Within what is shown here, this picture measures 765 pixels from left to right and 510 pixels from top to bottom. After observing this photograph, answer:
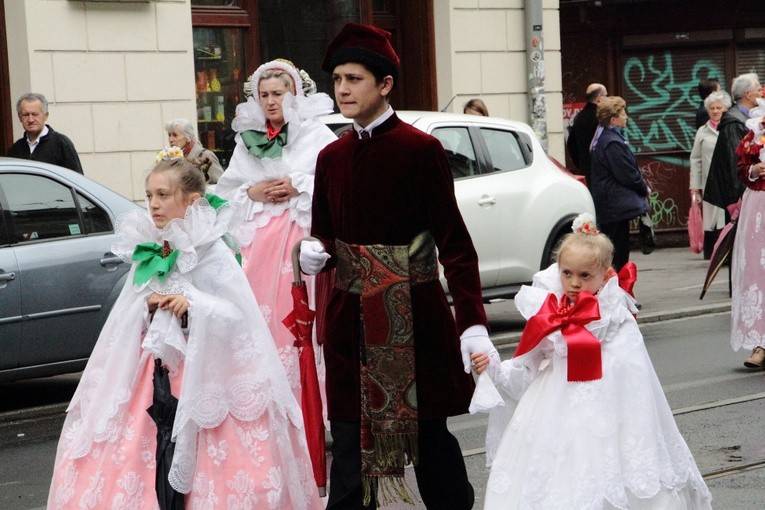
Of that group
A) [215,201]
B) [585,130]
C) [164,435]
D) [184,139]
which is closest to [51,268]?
[184,139]

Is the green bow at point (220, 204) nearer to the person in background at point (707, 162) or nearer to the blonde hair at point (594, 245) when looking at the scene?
the blonde hair at point (594, 245)

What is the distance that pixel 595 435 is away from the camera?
17.0 feet

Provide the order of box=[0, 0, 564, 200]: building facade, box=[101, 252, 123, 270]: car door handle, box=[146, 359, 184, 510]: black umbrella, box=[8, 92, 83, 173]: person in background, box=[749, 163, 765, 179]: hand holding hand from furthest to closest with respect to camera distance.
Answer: box=[0, 0, 564, 200]: building facade, box=[8, 92, 83, 173]: person in background, box=[749, 163, 765, 179]: hand holding hand, box=[101, 252, 123, 270]: car door handle, box=[146, 359, 184, 510]: black umbrella

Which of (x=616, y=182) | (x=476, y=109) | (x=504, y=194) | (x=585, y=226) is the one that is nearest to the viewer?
(x=585, y=226)

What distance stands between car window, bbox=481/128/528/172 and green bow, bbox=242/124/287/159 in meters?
4.65

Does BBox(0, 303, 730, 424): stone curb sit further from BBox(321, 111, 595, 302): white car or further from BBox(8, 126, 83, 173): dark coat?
BBox(8, 126, 83, 173): dark coat

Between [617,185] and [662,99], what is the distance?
7555 mm

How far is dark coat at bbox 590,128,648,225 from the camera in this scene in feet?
44.9

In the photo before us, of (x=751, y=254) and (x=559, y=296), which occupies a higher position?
(x=559, y=296)

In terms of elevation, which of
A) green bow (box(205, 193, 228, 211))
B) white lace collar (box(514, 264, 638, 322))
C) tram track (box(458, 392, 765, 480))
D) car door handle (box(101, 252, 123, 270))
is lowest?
tram track (box(458, 392, 765, 480))

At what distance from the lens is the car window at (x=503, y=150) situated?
12258mm

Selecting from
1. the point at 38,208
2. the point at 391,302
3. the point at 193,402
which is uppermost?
the point at 38,208

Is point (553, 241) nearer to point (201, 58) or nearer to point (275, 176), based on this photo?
point (201, 58)

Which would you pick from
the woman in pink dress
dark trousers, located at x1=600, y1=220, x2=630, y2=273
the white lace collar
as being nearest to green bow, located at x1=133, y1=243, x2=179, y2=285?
the white lace collar
